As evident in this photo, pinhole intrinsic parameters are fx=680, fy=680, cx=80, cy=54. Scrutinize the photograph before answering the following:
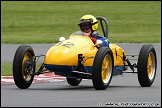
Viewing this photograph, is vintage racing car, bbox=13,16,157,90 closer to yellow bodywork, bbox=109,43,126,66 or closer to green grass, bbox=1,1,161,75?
yellow bodywork, bbox=109,43,126,66

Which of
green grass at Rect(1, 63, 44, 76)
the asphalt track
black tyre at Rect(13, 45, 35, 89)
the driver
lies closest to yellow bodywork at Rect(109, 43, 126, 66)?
the driver

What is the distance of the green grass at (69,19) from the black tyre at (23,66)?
1472 centimetres

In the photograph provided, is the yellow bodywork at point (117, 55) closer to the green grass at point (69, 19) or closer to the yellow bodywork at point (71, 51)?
the yellow bodywork at point (71, 51)

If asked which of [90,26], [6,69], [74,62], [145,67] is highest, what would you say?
[90,26]

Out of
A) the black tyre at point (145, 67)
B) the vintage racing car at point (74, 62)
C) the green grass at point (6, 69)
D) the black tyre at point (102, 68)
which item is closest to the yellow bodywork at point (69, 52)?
the vintage racing car at point (74, 62)

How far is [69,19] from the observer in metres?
39.6

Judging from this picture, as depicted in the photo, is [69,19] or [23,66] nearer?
[23,66]

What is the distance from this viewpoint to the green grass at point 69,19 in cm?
3126

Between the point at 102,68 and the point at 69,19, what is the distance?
90.1ft

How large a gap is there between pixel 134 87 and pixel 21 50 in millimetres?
2370

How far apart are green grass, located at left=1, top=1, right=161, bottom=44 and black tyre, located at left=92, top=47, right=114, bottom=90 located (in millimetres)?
15149

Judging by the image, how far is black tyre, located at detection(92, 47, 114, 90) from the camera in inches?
468

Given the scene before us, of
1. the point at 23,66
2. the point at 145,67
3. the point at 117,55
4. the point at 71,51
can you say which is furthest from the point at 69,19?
the point at 71,51

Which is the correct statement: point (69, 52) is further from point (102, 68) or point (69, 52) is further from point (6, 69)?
point (6, 69)
